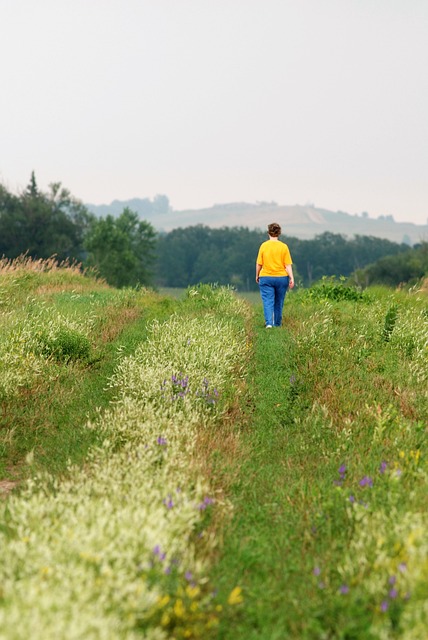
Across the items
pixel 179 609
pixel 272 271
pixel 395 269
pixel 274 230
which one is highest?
pixel 274 230

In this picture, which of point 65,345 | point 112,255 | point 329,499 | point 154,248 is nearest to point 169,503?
point 329,499

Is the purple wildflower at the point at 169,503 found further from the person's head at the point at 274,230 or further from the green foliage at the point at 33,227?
the green foliage at the point at 33,227

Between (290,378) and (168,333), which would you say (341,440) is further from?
(168,333)

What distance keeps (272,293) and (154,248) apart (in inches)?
2491

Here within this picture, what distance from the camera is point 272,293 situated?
12.4m

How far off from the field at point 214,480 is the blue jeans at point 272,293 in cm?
45

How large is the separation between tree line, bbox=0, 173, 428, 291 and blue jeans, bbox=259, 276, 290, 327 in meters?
24.8

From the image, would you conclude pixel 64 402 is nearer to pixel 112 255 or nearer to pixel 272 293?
pixel 272 293

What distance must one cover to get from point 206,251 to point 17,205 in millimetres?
47853

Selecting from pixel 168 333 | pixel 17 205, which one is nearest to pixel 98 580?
pixel 168 333

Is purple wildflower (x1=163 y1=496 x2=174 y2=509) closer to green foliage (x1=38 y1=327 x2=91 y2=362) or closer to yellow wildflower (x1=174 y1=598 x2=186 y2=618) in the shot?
yellow wildflower (x1=174 y1=598 x2=186 y2=618)

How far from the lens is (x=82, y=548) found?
152 inches

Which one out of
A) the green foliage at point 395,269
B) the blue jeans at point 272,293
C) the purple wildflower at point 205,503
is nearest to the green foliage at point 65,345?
the blue jeans at point 272,293

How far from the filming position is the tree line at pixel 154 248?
6322 cm
